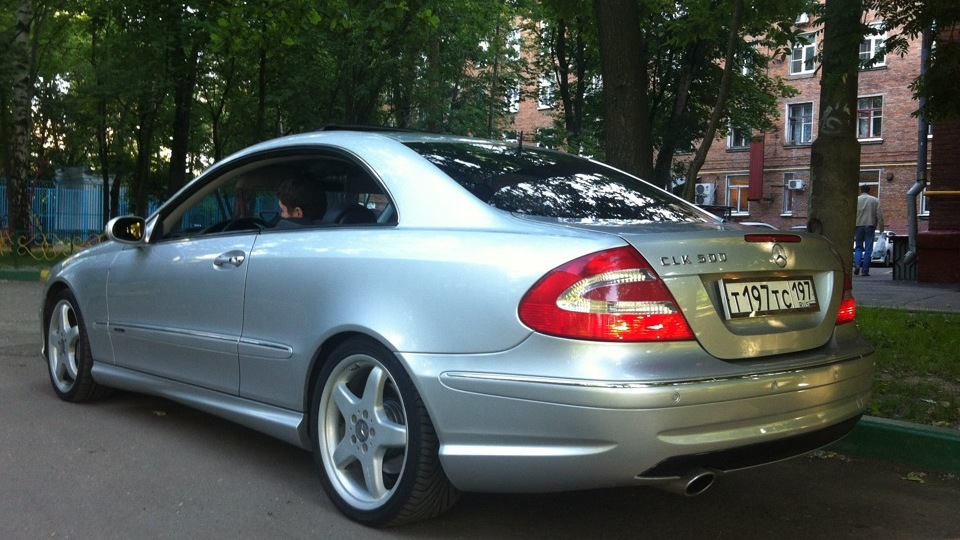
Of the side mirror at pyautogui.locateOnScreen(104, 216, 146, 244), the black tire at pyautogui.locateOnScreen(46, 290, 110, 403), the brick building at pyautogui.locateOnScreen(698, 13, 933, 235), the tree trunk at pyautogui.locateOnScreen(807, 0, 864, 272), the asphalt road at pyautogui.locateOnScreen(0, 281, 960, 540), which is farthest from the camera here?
the brick building at pyautogui.locateOnScreen(698, 13, 933, 235)

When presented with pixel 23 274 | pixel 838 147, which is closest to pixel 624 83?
pixel 838 147

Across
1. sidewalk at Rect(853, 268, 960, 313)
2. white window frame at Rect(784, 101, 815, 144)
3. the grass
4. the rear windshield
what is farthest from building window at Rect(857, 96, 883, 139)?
the rear windshield

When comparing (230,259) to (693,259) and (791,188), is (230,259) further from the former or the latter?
(791,188)

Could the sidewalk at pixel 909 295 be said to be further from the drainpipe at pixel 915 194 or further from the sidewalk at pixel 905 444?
the sidewalk at pixel 905 444

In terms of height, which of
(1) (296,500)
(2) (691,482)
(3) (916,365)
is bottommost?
(1) (296,500)

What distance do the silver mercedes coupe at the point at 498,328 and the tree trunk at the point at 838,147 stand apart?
3.34m

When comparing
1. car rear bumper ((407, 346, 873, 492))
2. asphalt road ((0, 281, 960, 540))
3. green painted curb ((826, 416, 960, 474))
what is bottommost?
asphalt road ((0, 281, 960, 540))

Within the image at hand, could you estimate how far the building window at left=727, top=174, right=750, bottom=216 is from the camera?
46.2 meters

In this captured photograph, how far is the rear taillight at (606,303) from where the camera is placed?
3055 mm

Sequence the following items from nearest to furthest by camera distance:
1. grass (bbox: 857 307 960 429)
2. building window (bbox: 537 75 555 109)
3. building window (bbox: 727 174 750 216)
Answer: grass (bbox: 857 307 960 429)
building window (bbox: 537 75 555 109)
building window (bbox: 727 174 750 216)

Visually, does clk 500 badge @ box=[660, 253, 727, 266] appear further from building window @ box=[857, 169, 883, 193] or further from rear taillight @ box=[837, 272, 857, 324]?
building window @ box=[857, 169, 883, 193]

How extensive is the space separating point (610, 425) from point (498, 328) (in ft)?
1.63

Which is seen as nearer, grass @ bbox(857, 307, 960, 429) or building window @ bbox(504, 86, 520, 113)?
grass @ bbox(857, 307, 960, 429)

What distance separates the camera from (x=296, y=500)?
403cm
